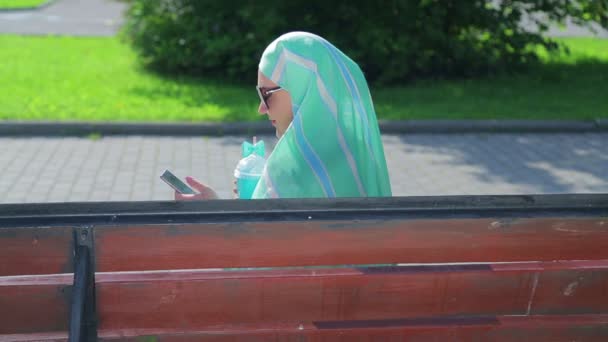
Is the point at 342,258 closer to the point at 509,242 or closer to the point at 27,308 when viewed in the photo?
the point at 509,242

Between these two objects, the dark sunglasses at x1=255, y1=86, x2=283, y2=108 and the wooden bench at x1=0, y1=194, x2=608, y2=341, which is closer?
the wooden bench at x1=0, y1=194, x2=608, y2=341

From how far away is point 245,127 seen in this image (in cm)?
968

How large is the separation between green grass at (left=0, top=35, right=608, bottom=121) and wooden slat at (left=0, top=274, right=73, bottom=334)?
717 centimetres

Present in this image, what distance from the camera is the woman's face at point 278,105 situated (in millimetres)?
3199

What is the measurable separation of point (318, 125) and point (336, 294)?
24.3 inches

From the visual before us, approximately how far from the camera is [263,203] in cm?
270

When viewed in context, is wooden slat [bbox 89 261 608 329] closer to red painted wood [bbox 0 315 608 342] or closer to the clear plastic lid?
red painted wood [bbox 0 315 608 342]

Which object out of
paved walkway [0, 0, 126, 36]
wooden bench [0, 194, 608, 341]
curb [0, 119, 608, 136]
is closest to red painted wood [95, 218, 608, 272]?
wooden bench [0, 194, 608, 341]

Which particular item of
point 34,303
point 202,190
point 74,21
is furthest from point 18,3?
point 34,303

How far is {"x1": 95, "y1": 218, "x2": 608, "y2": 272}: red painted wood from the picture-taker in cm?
262

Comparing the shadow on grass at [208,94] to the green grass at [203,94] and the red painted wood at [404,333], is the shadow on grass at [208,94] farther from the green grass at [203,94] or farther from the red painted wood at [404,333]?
the red painted wood at [404,333]

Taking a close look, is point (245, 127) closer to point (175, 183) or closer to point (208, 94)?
point (208, 94)

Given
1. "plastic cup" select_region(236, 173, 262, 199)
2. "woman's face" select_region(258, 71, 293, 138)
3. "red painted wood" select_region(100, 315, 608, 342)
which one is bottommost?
"red painted wood" select_region(100, 315, 608, 342)

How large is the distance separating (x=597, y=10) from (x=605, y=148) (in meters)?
4.59
